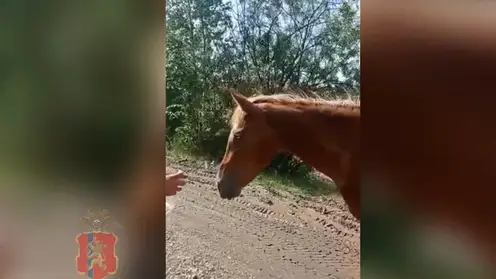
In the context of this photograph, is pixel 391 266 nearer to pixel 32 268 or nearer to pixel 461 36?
pixel 461 36

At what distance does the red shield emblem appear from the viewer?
1803 mm

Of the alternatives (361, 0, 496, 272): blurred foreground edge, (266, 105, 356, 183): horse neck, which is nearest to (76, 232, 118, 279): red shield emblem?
(266, 105, 356, 183): horse neck

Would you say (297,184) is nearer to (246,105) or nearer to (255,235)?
(255,235)

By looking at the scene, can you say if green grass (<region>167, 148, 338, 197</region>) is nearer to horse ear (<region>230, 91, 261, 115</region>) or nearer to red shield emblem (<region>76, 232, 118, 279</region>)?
horse ear (<region>230, 91, 261, 115</region>)

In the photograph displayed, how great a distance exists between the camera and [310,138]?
1.69 m

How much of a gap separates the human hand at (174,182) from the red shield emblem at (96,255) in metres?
0.28

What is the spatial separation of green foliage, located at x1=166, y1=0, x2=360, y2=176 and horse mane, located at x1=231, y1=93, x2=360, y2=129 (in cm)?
2

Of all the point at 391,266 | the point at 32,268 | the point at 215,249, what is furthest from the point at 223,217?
the point at 32,268

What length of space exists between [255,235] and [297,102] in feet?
1.63

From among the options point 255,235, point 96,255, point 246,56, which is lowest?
point 96,255

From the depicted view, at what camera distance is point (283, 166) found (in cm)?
169

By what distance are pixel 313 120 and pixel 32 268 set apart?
1.23 metres

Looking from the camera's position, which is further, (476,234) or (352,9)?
(352,9)

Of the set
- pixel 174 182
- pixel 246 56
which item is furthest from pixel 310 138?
pixel 174 182
